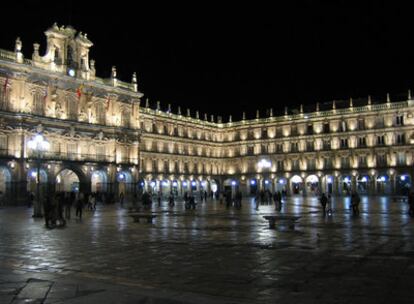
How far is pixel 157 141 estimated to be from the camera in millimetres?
83750

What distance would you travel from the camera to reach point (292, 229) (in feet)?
67.0

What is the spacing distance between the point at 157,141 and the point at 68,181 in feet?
75.7

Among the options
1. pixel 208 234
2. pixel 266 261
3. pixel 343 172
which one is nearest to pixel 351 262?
pixel 266 261

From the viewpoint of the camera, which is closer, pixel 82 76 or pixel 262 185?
pixel 82 76

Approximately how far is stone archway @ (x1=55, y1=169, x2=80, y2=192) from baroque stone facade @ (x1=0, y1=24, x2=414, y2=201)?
0.14m

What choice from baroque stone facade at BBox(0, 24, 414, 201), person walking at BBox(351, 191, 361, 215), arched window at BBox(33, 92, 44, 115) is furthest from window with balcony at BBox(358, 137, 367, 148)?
person walking at BBox(351, 191, 361, 215)

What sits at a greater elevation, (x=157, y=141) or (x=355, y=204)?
(x=157, y=141)

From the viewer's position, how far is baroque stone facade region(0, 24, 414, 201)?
5281 centimetres

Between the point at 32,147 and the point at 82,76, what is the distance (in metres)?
12.5

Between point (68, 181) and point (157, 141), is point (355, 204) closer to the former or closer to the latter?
point (68, 181)

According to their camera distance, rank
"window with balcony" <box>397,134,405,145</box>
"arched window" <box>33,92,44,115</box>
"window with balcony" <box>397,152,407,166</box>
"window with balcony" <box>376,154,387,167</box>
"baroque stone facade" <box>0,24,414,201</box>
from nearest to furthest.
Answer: "baroque stone facade" <box>0,24,414,201</box>
"arched window" <box>33,92,44,115</box>
"window with balcony" <box>397,152,407,166</box>
"window with balcony" <box>397,134,405,145</box>
"window with balcony" <box>376,154,387,167</box>

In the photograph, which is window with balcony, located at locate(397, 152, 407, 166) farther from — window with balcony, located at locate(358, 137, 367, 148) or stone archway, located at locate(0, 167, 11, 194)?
stone archway, located at locate(0, 167, 11, 194)

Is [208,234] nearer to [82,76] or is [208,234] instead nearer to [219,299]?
[219,299]

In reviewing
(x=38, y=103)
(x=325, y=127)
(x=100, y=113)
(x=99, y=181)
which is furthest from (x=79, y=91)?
(x=325, y=127)
